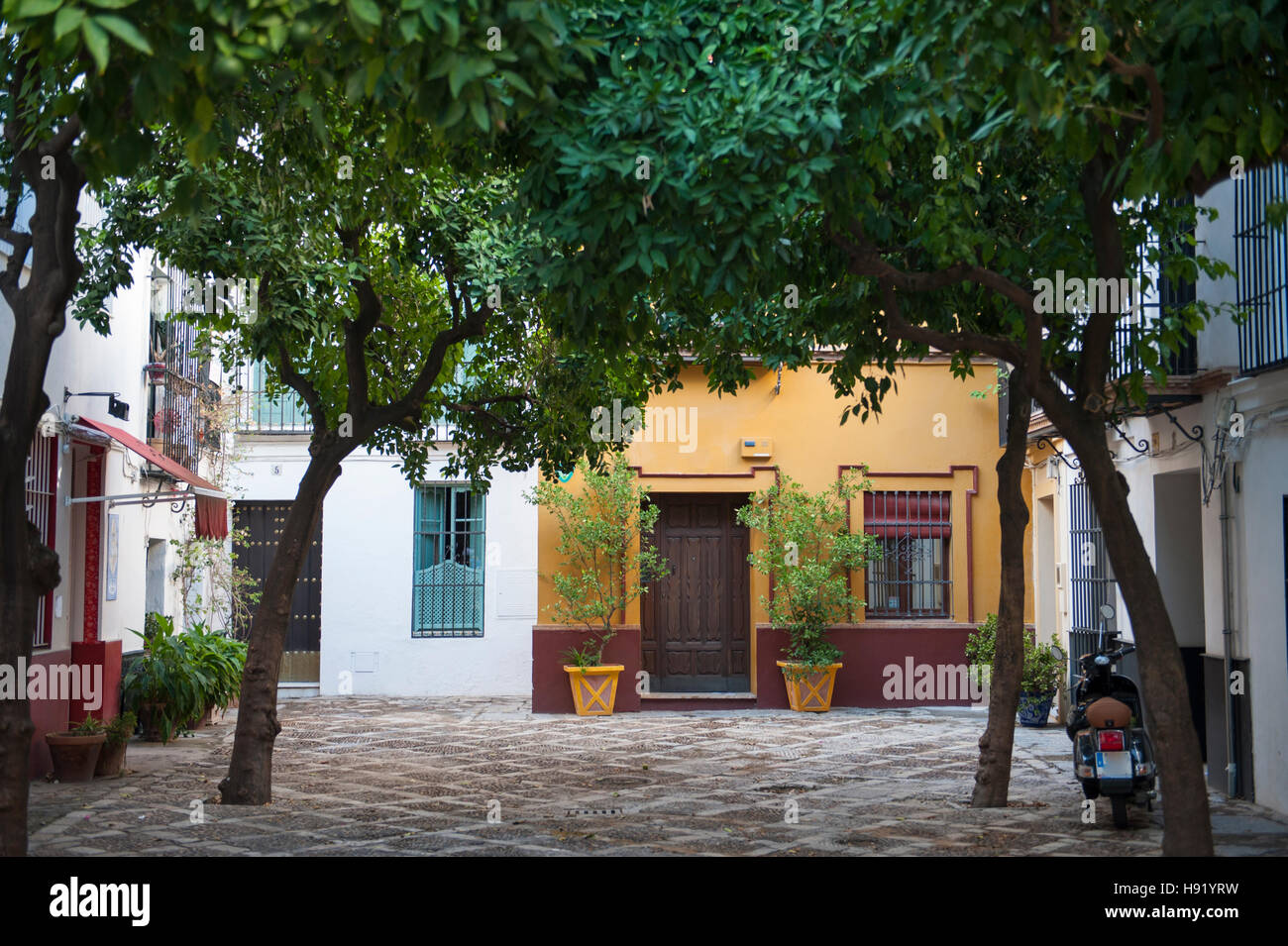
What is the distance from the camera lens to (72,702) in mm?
11727

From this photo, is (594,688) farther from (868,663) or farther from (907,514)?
(907,514)

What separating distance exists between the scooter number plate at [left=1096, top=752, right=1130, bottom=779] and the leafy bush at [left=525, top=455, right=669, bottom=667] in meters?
8.31

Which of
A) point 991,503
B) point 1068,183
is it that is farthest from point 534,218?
point 991,503

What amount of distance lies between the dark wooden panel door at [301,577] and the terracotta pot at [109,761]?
850 centimetres

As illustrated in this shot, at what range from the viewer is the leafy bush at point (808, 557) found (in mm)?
15945

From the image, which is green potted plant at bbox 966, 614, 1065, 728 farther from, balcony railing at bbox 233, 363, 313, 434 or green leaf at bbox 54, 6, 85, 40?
green leaf at bbox 54, 6, 85, 40

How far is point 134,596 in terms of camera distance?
1396 centimetres

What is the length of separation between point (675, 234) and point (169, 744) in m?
9.33

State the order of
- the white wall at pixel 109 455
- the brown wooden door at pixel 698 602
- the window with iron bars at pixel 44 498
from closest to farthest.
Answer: the window with iron bars at pixel 44 498 → the white wall at pixel 109 455 → the brown wooden door at pixel 698 602

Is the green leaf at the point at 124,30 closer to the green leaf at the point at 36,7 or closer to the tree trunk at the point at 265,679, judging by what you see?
the green leaf at the point at 36,7

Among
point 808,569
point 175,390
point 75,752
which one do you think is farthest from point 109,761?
point 808,569

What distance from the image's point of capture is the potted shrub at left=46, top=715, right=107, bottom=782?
10.4 meters

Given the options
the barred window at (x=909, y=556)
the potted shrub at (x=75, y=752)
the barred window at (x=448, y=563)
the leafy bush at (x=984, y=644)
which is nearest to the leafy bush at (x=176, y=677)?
the potted shrub at (x=75, y=752)

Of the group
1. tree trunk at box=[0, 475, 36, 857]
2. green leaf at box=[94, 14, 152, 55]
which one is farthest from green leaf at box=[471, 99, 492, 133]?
tree trunk at box=[0, 475, 36, 857]
